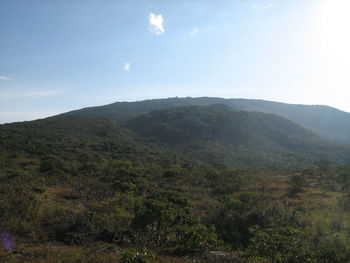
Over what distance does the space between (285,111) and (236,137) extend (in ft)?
→ 327

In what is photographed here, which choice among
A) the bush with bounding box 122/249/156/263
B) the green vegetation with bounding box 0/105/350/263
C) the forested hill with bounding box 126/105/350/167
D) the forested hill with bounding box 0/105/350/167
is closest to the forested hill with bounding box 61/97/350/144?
the forested hill with bounding box 126/105/350/167

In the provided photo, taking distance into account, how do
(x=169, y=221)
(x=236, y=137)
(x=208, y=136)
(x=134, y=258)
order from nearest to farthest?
(x=134, y=258)
(x=169, y=221)
(x=236, y=137)
(x=208, y=136)

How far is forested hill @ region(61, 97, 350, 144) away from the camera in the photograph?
128 meters

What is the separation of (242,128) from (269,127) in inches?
426

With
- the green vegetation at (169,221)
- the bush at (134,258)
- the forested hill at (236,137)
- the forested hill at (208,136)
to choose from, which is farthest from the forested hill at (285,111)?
the bush at (134,258)

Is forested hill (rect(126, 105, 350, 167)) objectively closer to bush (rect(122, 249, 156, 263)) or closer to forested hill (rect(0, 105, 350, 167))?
forested hill (rect(0, 105, 350, 167))

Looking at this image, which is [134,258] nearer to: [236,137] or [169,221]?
[169,221]

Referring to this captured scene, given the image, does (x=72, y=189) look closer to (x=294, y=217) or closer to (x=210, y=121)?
(x=294, y=217)

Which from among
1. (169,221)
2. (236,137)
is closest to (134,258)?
(169,221)

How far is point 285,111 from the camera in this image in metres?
158

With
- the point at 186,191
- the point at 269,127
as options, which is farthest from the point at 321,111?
the point at 186,191

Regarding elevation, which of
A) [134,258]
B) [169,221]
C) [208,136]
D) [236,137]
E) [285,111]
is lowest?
[236,137]

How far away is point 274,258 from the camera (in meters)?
4.87

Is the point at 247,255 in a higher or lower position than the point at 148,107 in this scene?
lower
